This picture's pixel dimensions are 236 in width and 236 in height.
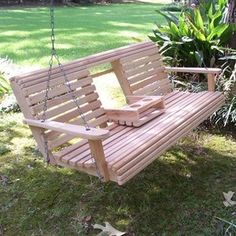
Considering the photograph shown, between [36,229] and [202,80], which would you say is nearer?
[36,229]

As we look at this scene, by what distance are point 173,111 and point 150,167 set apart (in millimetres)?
603

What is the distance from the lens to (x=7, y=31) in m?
11.4

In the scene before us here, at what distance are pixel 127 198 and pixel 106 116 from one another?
717mm

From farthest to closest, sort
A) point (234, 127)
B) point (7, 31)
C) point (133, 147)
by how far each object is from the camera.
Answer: point (7, 31) < point (234, 127) < point (133, 147)

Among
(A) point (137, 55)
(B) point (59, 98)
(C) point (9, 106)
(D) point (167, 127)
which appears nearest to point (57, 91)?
(B) point (59, 98)

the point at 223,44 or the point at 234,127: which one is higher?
the point at 223,44

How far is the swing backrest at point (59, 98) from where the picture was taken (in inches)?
122

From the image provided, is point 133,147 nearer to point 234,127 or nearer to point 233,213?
point 233,213

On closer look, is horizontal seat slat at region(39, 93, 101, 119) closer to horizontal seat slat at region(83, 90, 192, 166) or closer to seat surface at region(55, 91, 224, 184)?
seat surface at region(55, 91, 224, 184)

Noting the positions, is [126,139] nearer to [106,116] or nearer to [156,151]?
[156,151]

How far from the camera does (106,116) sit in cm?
371

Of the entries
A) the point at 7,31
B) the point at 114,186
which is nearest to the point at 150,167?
the point at 114,186

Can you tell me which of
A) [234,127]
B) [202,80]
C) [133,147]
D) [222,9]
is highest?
[222,9]

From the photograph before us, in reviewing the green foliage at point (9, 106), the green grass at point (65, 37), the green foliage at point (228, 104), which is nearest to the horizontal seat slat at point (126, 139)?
the green foliage at point (228, 104)
